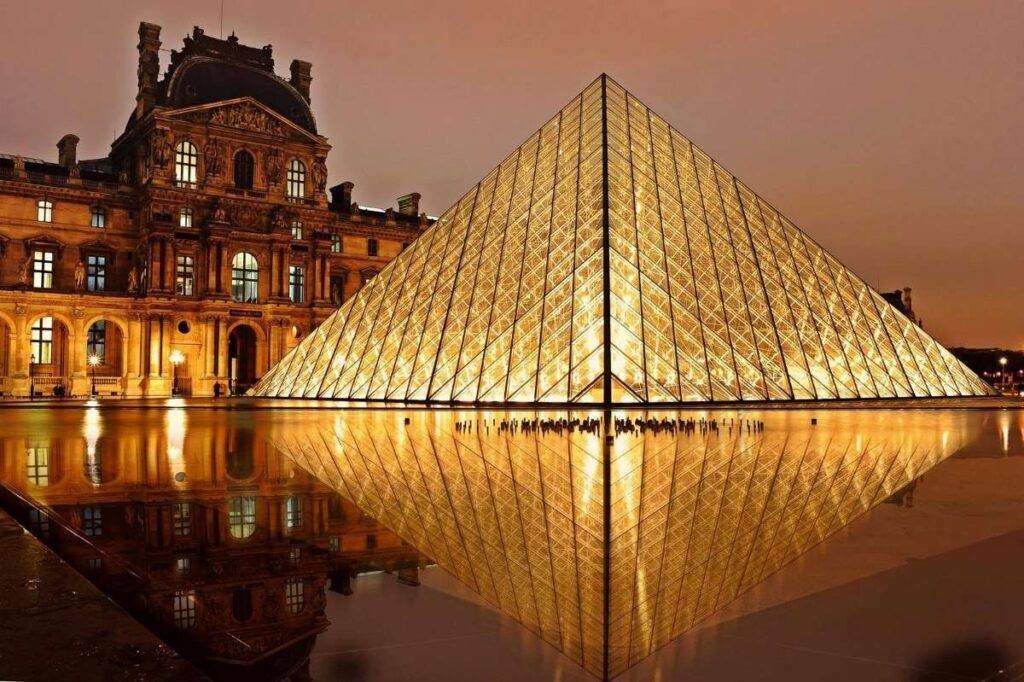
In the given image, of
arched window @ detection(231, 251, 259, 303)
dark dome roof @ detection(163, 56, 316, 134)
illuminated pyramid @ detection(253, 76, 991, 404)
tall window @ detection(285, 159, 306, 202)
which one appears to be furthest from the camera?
tall window @ detection(285, 159, 306, 202)

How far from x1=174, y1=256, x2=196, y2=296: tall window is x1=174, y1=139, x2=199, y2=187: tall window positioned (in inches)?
157

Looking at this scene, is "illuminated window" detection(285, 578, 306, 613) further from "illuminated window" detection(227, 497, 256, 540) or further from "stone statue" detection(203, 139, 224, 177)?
"stone statue" detection(203, 139, 224, 177)

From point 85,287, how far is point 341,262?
48.6 feet

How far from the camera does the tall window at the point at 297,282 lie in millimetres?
50125

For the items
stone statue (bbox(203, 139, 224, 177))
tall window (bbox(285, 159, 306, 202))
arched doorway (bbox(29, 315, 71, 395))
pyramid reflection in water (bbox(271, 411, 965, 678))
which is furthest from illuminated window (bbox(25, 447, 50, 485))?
tall window (bbox(285, 159, 306, 202))

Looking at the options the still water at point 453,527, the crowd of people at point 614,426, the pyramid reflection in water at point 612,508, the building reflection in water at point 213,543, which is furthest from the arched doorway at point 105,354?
the building reflection in water at point 213,543

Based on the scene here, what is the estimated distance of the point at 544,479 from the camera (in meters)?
9.21

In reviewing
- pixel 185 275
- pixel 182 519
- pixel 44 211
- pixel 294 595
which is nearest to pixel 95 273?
pixel 44 211

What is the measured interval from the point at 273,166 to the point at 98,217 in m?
9.47

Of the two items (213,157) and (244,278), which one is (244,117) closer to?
(213,157)

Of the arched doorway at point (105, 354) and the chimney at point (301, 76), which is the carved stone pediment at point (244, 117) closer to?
the chimney at point (301, 76)

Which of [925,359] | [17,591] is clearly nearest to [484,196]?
[925,359]

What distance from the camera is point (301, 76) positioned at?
179 feet

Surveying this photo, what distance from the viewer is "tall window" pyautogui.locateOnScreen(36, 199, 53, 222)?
1756 inches
